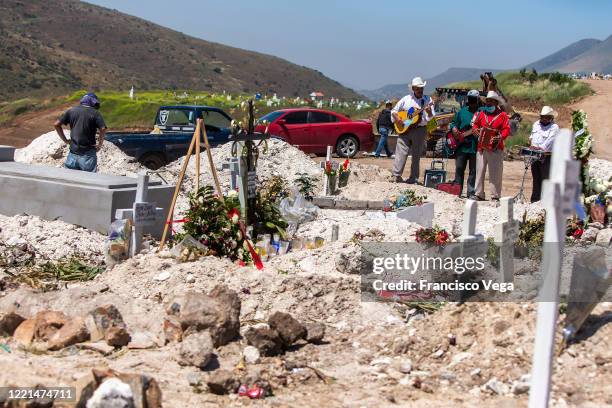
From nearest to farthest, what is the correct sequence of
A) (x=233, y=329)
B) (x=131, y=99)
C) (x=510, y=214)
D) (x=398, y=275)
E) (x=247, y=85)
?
(x=233, y=329) < (x=510, y=214) < (x=398, y=275) < (x=131, y=99) < (x=247, y=85)

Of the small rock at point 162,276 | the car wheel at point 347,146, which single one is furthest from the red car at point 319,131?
the small rock at point 162,276

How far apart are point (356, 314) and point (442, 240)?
4.48ft

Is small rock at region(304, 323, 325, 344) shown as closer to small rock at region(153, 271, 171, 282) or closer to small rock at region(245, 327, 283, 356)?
small rock at region(245, 327, 283, 356)

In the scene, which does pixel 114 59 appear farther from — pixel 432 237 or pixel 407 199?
pixel 432 237

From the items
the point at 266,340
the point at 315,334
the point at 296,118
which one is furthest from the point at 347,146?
the point at 266,340

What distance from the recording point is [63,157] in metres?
14.7

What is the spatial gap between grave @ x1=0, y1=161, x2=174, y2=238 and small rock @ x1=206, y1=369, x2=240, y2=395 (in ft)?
13.8

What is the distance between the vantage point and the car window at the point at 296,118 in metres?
20.4

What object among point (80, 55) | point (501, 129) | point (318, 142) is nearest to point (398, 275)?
point (501, 129)

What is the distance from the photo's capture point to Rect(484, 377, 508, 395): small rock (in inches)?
210

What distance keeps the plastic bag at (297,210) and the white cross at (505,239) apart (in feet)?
11.3

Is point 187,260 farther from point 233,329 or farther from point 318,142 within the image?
point 318,142

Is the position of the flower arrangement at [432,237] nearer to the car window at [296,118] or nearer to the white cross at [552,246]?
the white cross at [552,246]

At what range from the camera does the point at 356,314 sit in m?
6.90
